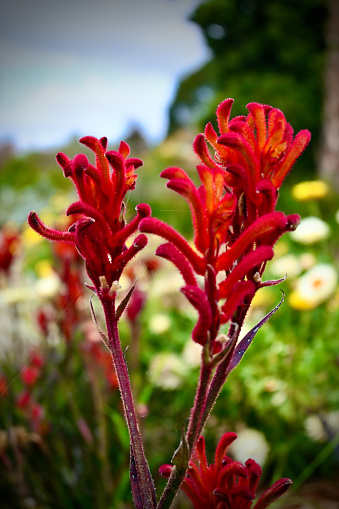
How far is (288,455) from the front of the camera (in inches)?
36.8

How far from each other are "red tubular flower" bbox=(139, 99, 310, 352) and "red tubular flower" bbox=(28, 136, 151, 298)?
23mm

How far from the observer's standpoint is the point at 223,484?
9.2 inches

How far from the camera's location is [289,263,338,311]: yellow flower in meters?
1.01

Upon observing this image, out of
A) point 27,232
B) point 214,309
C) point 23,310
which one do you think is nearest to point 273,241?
point 214,309

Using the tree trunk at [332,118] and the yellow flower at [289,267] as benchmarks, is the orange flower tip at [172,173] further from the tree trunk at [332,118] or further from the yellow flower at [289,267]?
the tree trunk at [332,118]

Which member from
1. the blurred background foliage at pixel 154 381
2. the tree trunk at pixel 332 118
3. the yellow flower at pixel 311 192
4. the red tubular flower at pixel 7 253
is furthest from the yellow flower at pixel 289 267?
the red tubular flower at pixel 7 253

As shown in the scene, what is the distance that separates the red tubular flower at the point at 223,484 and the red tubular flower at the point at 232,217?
0.21ft

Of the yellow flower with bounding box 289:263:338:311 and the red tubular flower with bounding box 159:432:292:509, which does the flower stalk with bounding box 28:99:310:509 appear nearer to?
the red tubular flower with bounding box 159:432:292:509

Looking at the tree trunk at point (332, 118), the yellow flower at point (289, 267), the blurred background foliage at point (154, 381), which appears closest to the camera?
the blurred background foliage at point (154, 381)

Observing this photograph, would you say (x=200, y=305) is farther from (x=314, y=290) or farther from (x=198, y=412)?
(x=314, y=290)

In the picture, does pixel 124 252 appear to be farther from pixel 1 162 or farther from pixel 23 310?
pixel 1 162

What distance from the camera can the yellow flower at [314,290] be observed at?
1015mm

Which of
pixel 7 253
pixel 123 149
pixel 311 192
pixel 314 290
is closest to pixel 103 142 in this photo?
pixel 123 149

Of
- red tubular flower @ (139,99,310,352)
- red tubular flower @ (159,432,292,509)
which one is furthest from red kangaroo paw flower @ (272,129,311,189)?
red tubular flower @ (159,432,292,509)
